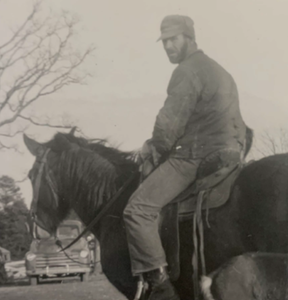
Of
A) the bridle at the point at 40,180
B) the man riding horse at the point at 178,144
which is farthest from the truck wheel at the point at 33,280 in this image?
the man riding horse at the point at 178,144

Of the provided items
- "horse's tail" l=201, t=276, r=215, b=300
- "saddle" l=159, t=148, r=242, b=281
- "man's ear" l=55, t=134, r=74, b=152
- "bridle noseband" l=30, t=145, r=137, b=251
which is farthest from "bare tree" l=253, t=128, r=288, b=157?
"man's ear" l=55, t=134, r=74, b=152

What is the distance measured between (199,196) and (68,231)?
0.99m

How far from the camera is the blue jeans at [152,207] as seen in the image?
2.29 metres

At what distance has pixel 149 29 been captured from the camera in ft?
9.55

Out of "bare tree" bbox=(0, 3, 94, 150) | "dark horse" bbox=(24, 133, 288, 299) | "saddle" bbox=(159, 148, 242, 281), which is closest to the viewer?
"dark horse" bbox=(24, 133, 288, 299)

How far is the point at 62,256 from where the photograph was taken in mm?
2748

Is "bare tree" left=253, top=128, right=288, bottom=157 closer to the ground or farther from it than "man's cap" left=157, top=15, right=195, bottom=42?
closer to the ground

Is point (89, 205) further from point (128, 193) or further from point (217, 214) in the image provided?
point (217, 214)

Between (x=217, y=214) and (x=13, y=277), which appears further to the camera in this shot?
(x=13, y=277)

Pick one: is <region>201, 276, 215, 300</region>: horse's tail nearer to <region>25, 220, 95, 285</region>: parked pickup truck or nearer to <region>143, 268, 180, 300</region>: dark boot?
<region>143, 268, 180, 300</region>: dark boot

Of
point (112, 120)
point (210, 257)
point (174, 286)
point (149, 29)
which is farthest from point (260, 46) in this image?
point (174, 286)

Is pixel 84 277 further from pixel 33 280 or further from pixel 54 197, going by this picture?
pixel 54 197

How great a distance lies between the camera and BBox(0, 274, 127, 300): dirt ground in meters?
2.67

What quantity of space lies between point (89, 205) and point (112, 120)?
612 mm
